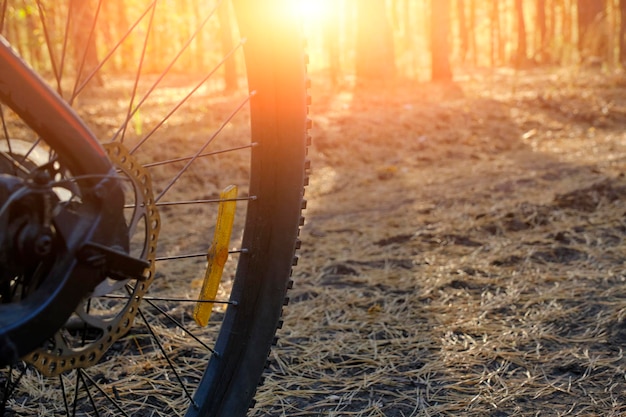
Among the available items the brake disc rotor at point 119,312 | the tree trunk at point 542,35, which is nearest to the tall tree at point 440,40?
the tree trunk at point 542,35

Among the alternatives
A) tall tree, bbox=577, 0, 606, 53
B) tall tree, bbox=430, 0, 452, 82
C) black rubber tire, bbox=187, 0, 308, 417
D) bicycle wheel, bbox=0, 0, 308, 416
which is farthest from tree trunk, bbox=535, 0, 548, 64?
black rubber tire, bbox=187, 0, 308, 417

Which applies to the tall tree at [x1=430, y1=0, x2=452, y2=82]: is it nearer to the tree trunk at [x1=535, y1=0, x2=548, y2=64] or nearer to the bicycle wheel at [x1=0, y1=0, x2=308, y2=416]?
the tree trunk at [x1=535, y1=0, x2=548, y2=64]

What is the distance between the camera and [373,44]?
12148 mm

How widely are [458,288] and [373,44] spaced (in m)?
9.59

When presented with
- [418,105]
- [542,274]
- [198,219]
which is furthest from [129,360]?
[418,105]

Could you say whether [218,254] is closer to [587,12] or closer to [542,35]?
[587,12]

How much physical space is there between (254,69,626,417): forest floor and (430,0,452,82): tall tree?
613cm

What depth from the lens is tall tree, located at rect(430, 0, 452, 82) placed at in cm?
1283

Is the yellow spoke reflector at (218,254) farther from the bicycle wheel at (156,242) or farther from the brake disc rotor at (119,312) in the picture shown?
the brake disc rotor at (119,312)

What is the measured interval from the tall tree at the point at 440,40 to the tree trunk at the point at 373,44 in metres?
1.09

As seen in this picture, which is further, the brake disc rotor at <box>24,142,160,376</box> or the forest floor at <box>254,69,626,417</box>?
the forest floor at <box>254,69,626,417</box>

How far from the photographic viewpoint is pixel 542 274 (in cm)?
313

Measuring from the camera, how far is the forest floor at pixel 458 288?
2127 mm

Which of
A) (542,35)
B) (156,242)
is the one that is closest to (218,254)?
(156,242)
